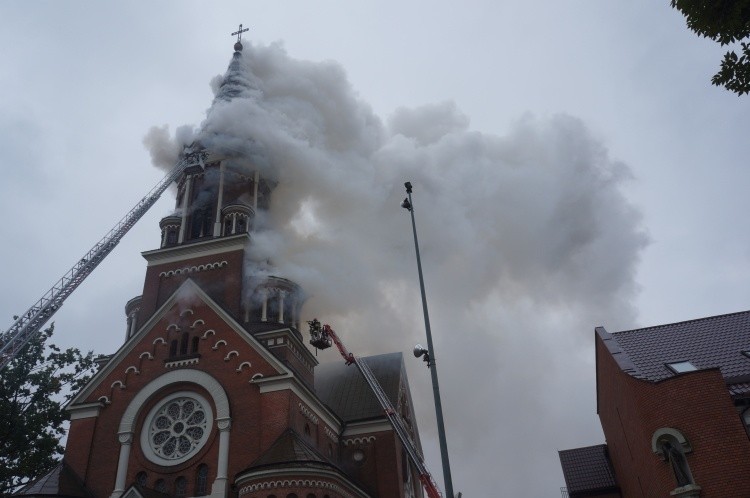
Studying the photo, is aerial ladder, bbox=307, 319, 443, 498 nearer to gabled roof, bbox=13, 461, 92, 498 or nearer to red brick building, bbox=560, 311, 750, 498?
red brick building, bbox=560, 311, 750, 498

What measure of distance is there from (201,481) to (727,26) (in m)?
27.9

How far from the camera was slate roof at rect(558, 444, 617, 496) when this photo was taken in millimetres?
35344

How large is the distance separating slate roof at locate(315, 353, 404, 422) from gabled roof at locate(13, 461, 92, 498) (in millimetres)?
16131

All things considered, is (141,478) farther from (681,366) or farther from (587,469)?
(681,366)

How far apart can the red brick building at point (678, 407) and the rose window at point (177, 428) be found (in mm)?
19825

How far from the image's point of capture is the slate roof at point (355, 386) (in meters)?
41.4

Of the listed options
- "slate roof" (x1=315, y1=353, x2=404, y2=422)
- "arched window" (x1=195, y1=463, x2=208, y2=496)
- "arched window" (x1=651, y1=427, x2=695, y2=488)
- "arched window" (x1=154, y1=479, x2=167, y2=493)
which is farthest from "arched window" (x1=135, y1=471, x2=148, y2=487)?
"arched window" (x1=651, y1=427, x2=695, y2=488)

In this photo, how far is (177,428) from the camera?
103ft

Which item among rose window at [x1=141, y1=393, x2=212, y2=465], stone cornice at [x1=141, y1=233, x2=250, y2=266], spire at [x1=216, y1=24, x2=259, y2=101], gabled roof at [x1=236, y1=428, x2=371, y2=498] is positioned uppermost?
spire at [x1=216, y1=24, x2=259, y2=101]

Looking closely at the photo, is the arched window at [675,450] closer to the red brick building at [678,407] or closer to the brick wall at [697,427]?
the red brick building at [678,407]

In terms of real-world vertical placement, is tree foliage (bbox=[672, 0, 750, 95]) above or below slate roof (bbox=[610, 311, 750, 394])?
below

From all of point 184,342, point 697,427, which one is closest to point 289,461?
point 184,342

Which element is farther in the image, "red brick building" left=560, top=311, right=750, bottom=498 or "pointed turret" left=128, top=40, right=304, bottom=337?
"pointed turret" left=128, top=40, right=304, bottom=337

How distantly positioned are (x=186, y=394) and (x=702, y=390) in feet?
77.7
